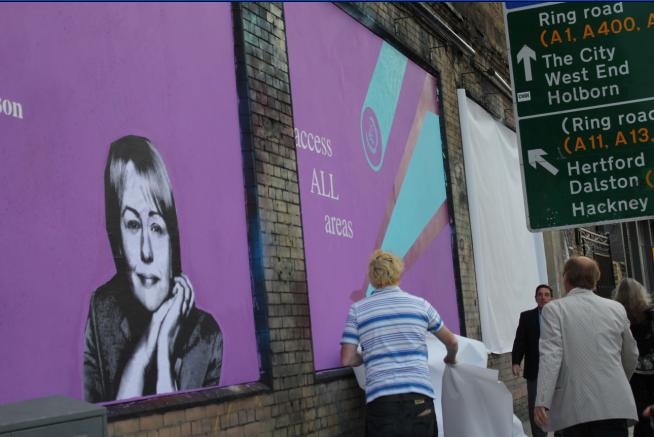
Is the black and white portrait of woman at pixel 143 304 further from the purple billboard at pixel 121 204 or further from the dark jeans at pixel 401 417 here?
the dark jeans at pixel 401 417

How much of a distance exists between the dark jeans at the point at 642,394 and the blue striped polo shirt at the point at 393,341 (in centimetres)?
161

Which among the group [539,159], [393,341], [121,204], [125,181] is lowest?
[393,341]

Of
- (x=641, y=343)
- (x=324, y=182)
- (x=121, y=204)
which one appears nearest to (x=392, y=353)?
(x=121, y=204)

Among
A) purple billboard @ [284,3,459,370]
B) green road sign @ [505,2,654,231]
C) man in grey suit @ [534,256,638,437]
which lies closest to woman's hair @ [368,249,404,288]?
man in grey suit @ [534,256,638,437]

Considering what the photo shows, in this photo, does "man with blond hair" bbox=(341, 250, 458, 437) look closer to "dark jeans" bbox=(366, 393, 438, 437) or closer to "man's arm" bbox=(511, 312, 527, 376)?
"dark jeans" bbox=(366, 393, 438, 437)

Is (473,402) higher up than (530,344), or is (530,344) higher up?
(530,344)

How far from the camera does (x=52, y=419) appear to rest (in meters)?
3.33

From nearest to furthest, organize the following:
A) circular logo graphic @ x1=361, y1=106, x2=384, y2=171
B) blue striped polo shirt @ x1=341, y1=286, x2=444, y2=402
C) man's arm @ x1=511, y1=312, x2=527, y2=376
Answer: blue striped polo shirt @ x1=341, y1=286, x2=444, y2=402, circular logo graphic @ x1=361, y1=106, x2=384, y2=171, man's arm @ x1=511, y1=312, x2=527, y2=376

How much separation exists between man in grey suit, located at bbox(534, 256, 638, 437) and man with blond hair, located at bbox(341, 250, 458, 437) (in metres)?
0.66

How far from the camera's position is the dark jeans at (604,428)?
5.64m

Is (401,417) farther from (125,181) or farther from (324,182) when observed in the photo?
(324,182)

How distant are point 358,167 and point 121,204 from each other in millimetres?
3742

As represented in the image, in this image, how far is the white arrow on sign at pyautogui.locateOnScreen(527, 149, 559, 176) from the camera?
6.97 meters

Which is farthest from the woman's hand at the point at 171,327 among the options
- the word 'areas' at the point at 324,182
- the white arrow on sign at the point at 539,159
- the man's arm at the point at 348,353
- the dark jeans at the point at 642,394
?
the dark jeans at the point at 642,394
